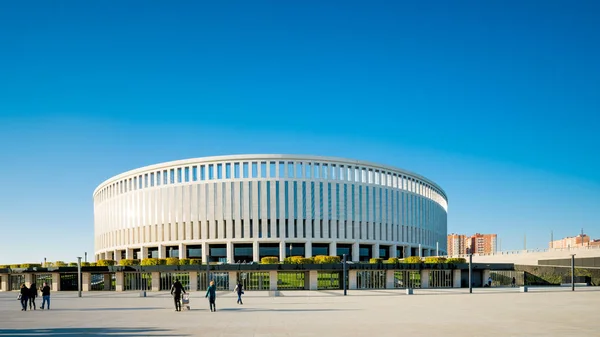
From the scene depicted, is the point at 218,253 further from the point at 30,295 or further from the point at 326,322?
the point at 326,322

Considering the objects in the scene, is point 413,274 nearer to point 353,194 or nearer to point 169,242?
point 353,194

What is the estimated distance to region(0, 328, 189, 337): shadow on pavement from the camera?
19125 millimetres

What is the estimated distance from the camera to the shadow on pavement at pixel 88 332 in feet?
62.7

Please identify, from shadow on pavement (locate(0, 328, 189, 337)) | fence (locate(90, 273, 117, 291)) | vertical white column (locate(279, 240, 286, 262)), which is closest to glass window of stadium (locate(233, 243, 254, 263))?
vertical white column (locate(279, 240, 286, 262))

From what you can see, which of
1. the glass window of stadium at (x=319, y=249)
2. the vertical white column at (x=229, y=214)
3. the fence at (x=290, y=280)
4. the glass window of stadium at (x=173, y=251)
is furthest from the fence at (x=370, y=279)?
the glass window of stadium at (x=173, y=251)

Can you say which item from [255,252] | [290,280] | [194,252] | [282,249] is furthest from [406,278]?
[194,252]

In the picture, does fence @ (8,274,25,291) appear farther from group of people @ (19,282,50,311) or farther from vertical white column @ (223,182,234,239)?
group of people @ (19,282,50,311)

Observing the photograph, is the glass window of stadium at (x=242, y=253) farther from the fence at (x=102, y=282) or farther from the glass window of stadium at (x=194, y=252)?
the fence at (x=102, y=282)

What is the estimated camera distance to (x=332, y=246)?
84.5 meters

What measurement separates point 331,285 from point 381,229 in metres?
31.6

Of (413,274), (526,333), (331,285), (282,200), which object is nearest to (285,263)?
(331,285)

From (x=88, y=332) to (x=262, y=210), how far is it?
62.5 m

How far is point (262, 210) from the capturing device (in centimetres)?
8231

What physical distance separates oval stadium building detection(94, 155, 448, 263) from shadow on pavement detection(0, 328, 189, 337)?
61896mm
